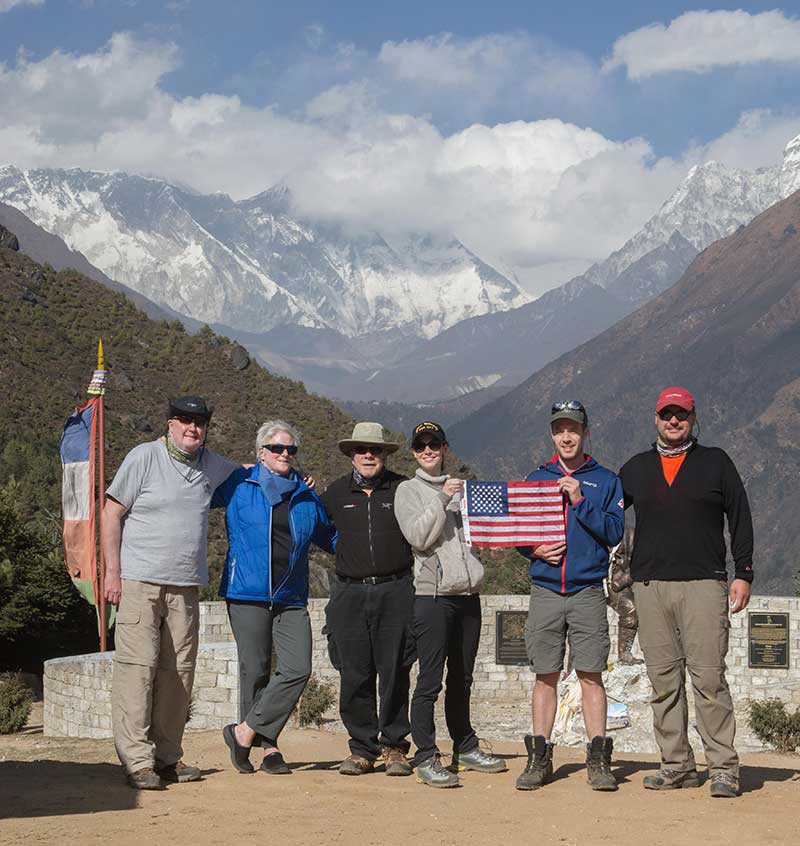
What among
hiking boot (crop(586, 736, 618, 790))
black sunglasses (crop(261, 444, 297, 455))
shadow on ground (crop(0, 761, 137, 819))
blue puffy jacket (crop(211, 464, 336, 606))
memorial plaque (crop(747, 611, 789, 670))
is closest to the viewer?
shadow on ground (crop(0, 761, 137, 819))

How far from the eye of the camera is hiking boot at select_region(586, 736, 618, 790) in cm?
697

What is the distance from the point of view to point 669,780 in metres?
7.07

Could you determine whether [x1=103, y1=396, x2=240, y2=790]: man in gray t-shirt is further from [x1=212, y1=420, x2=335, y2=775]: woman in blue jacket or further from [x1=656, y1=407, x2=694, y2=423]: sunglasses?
[x1=656, y1=407, x2=694, y2=423]: sunglasses

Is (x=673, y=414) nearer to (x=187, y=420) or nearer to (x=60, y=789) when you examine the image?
(x=187, y=420)

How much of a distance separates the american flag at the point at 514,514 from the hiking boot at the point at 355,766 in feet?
4.70

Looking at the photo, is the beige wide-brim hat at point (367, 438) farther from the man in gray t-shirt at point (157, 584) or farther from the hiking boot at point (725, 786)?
the hiking boot at point (725, 786)

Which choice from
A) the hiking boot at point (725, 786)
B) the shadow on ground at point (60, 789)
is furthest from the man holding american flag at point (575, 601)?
the shadow on ground at point (60, 789)

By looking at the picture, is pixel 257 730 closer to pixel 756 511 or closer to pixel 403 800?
pixel 403 800

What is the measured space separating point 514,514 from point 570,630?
710mm

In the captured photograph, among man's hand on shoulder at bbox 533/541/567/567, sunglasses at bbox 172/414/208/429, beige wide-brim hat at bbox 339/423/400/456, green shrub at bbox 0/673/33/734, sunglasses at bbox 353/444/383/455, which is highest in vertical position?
sunglasses at bbox 172/414/208/429

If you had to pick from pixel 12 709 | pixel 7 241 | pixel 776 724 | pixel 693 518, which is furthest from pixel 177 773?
pixel 7 241

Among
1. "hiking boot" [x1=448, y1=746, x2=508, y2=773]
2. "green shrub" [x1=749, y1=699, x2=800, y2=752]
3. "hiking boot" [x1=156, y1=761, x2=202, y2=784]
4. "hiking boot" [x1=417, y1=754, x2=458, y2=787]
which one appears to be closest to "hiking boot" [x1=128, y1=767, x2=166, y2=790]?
"hiking boot" [x1=156, y1=761, x2=202, y2=784]

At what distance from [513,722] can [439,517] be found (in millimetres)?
16499

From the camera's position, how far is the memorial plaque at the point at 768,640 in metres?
24.5
